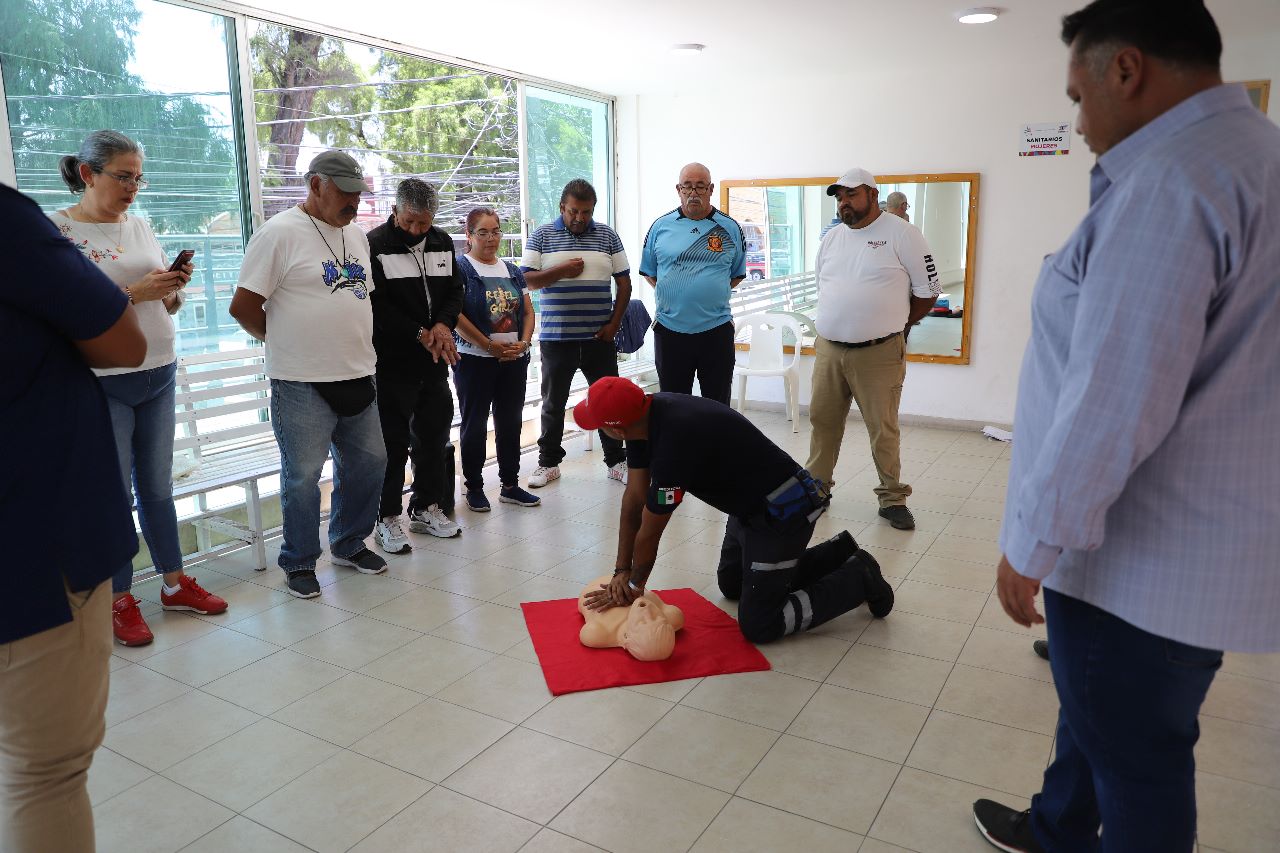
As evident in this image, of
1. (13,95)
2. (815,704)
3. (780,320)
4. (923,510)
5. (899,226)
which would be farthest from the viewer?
(780,320)

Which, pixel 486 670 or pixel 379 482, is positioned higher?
pixel 379 482

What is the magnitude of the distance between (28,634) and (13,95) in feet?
10.0

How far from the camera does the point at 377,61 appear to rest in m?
5.35

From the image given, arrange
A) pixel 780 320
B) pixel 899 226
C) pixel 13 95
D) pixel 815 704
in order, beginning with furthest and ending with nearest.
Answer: pixel 780 320
pixel 899 226
pixel 13 95
pixel 815 704

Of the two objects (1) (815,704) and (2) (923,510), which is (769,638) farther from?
(2) (923,510)

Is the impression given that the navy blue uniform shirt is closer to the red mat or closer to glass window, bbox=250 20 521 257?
the red mat

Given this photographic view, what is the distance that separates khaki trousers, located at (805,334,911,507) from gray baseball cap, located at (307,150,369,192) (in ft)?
7.50

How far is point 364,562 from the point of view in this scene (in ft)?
12.4

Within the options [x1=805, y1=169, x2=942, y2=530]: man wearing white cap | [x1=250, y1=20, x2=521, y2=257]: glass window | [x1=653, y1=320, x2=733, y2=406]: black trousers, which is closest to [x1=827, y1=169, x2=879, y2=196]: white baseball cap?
[x1=805, y1=169, x2=942, y2=530]: man wearing white cap

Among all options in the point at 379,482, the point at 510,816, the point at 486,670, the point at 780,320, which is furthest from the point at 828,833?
the point at 780,320

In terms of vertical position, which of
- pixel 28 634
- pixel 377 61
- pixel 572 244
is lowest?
pixel 28 634

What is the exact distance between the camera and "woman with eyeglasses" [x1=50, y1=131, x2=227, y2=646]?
290 centimetres

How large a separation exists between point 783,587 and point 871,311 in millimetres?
1779

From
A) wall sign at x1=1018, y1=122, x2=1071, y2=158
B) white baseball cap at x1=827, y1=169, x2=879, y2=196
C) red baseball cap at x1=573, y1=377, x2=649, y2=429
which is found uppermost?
wall sign at x1=1018, y1=122, x2=1071, y2=158
